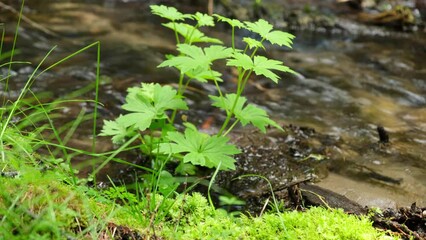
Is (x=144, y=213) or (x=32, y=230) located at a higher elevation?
(x=32, y=230)

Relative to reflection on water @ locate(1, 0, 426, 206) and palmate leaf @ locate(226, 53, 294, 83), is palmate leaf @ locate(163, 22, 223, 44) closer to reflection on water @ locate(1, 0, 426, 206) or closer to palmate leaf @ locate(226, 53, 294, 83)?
palmate leaf @ locate(226, 53, 294, 83)

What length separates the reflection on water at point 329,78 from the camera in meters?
4.32

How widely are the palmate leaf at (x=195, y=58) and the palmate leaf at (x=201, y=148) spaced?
19.1 inches

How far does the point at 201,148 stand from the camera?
318 cm

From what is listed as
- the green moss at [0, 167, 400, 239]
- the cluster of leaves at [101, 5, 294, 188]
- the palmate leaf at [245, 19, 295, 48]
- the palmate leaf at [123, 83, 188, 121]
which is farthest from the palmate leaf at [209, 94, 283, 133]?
the green moss at [0, 167, 400, 239]

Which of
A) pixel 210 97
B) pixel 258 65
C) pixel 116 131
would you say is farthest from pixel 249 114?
pixel 116 131

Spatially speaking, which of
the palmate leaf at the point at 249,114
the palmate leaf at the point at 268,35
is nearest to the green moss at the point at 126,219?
the palmate leaf at the point at 249,114

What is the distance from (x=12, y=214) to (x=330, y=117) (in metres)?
4.25

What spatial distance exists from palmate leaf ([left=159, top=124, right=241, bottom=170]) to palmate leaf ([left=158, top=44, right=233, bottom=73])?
48cm

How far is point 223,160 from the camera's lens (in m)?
3.05

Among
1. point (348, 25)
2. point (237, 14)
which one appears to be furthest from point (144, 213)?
point (348, 25)

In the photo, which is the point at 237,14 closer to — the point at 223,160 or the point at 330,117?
the point at 330,117

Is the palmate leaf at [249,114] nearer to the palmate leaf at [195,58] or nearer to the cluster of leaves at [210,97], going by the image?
the cluster of leaves at [210,97]

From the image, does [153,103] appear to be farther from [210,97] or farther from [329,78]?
[329,78]
